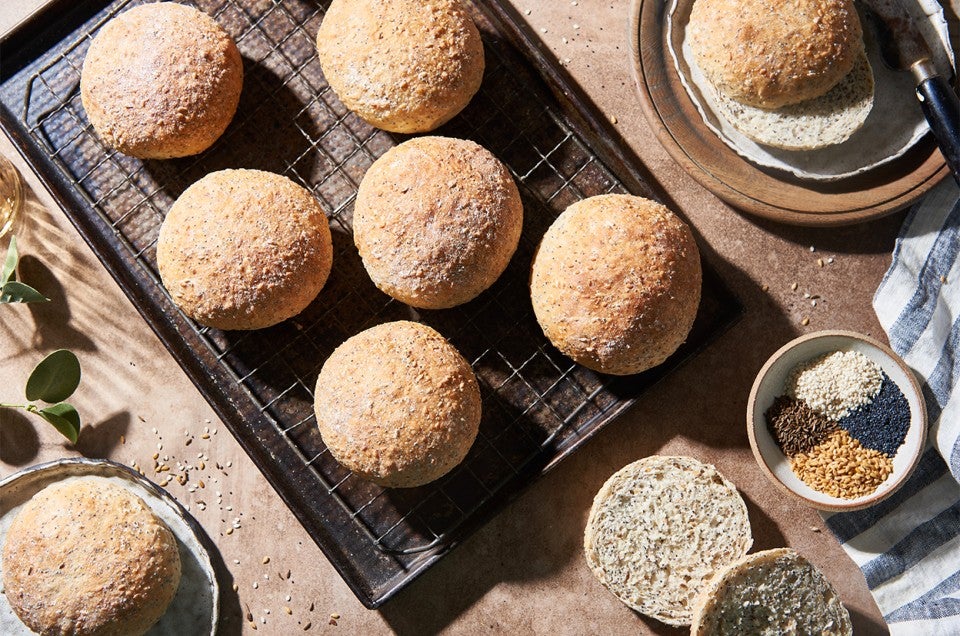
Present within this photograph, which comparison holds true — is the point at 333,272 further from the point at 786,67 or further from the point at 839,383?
the point at 839,383

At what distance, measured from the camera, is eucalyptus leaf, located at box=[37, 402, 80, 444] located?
3139 mm

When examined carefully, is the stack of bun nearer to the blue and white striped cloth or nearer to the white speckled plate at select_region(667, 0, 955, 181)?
the white speckled plate at select_region(667, 0, 955, 181)

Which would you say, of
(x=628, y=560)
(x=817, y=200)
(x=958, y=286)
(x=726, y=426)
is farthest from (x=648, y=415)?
(x=958, y=286)

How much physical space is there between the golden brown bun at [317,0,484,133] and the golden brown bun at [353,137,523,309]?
0.15 meters

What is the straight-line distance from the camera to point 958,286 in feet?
10.2

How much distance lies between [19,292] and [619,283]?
2188 millimetres

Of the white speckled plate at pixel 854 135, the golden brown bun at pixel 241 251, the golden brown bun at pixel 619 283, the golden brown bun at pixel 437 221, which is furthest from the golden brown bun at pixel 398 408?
the white speckled plate at pixel 854 135

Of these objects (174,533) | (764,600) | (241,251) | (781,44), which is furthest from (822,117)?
(174,533)

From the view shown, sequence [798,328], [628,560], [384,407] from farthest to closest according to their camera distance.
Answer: [798,328] → [628,560] → [384,407]

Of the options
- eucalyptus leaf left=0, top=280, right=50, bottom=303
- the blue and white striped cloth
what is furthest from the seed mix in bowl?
eucalyptus leaf left=0, top=280, right=50, bottom=303

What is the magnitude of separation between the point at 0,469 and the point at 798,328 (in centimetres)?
323

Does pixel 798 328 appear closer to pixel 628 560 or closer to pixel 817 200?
pixel 817 200

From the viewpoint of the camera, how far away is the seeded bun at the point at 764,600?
296 cm

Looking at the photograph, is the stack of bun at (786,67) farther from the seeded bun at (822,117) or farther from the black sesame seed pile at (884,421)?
the black sesame seed pile at (884,421)
